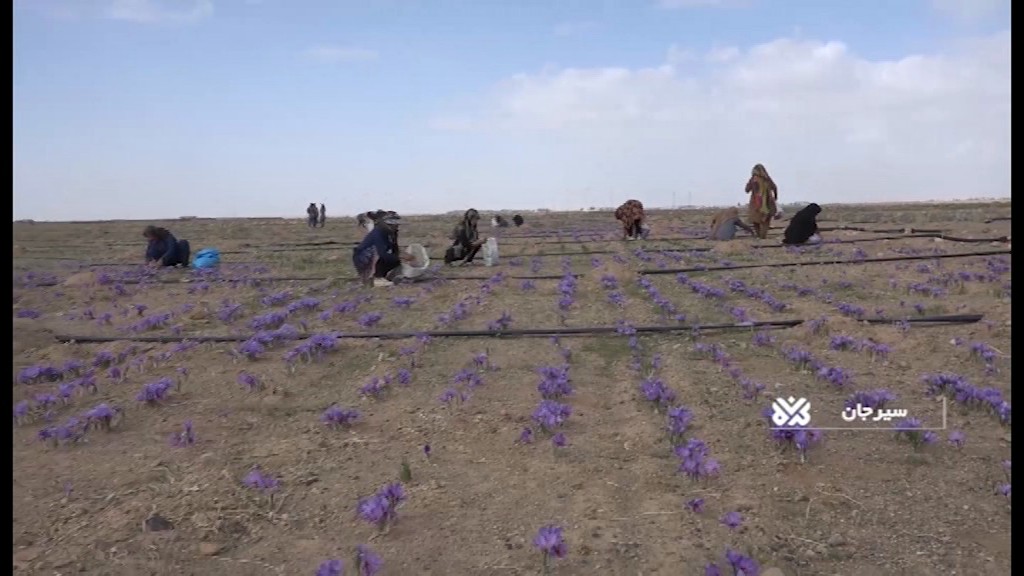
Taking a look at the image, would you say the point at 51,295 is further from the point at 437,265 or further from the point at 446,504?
the point at 446,504

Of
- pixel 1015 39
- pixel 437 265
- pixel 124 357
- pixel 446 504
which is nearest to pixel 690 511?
pixel 446 504

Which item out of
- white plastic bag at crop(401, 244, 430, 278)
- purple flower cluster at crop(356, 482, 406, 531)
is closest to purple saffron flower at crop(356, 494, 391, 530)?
purple flower cluster at crop(356, 482, 406, 531)

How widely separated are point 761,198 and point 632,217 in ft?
17.0

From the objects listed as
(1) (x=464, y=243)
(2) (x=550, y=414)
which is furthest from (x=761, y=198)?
(2) (x=550, y=414)

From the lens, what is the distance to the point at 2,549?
3.12 metres

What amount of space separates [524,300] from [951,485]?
25.5 feet

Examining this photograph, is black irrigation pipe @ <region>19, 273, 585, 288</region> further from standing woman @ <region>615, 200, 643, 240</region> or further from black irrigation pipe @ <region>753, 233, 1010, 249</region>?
standing woman @ <region>615, 200, 643, 240</region>

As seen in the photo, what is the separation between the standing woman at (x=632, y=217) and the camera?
77.6 ft

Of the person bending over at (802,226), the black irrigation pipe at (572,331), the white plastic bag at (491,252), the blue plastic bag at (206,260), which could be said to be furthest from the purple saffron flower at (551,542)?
the blue plastic bag at (206,260)

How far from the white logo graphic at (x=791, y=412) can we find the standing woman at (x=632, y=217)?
18487 mm

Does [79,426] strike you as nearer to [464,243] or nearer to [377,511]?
[377,511]

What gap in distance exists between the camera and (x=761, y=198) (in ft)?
64.6

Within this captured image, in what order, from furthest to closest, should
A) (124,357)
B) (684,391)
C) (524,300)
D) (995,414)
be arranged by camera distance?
(524,300) → (124,357) → (684,391) → (995,414)

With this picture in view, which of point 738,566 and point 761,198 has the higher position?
point 761,198
